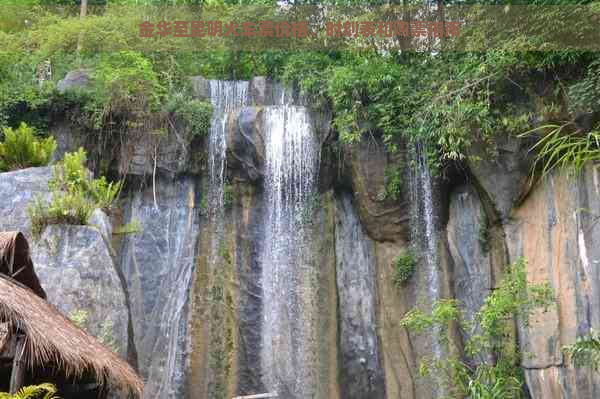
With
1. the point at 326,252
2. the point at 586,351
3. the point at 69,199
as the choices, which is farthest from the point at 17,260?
the point at 586,351

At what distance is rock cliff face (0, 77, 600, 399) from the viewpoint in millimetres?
9773

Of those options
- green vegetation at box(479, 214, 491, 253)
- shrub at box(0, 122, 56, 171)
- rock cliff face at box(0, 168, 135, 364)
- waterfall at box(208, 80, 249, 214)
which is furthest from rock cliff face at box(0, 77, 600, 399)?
shrub at box(0, 122, 56, 171)

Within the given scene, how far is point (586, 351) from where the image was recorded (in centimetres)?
734

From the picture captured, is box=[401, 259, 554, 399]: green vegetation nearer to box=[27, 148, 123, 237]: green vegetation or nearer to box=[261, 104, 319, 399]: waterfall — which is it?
box=[261, 104, 319, 399]: waterfall

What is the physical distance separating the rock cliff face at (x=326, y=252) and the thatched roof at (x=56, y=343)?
273cm

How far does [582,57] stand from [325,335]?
591 centimetres

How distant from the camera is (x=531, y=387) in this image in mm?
8914

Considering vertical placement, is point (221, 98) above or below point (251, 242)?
above

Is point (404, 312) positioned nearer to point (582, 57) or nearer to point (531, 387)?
point (531, 387)

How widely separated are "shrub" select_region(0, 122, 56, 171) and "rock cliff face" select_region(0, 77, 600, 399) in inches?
32.0

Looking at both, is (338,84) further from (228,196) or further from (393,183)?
(228,196)

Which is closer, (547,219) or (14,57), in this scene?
(547,219)

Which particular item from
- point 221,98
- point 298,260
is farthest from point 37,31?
point 298,260

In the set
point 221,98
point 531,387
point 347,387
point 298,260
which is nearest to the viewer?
point 531,387
